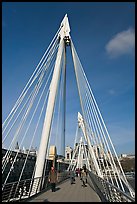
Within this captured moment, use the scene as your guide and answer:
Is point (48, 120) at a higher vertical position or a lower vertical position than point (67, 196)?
higher

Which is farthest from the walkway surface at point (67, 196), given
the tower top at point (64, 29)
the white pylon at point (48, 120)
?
the tower top at point (64, 29)

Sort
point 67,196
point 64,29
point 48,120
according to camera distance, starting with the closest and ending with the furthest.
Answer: point 67,196 < point 48,120 < point 64,29

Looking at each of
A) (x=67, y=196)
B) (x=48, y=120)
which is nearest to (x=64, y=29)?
(x=48, y=120)

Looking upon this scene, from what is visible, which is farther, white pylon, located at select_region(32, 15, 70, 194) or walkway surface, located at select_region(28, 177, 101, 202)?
white pylon, located at select_region(32, 15, 70, 194)

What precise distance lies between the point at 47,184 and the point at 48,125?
303 centimetres

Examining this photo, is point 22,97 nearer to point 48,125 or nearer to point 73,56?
point 48,125

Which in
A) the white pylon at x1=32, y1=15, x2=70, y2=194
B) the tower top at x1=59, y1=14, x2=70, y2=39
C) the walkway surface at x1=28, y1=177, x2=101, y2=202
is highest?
the tower top at x1=59, y1=14, x2=70, y2=39

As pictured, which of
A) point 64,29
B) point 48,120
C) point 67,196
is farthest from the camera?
point 64,29

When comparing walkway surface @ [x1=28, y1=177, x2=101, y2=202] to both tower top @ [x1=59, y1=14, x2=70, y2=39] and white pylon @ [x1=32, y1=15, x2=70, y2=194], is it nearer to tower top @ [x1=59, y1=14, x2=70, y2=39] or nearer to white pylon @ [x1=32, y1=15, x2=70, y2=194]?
white pylon @ [x1=32, y1=15, x2=70, y2=194]

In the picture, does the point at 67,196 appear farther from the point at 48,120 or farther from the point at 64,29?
the point at 64,29

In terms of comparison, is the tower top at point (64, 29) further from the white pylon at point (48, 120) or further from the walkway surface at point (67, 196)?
the walkway surface at point (67, 196)

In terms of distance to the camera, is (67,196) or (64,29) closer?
(67,196)

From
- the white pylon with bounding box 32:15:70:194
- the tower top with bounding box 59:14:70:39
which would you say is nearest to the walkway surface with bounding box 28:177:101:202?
the white pylon with bounding box 32:15:70:194

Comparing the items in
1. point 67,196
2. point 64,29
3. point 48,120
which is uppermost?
point 64,29
